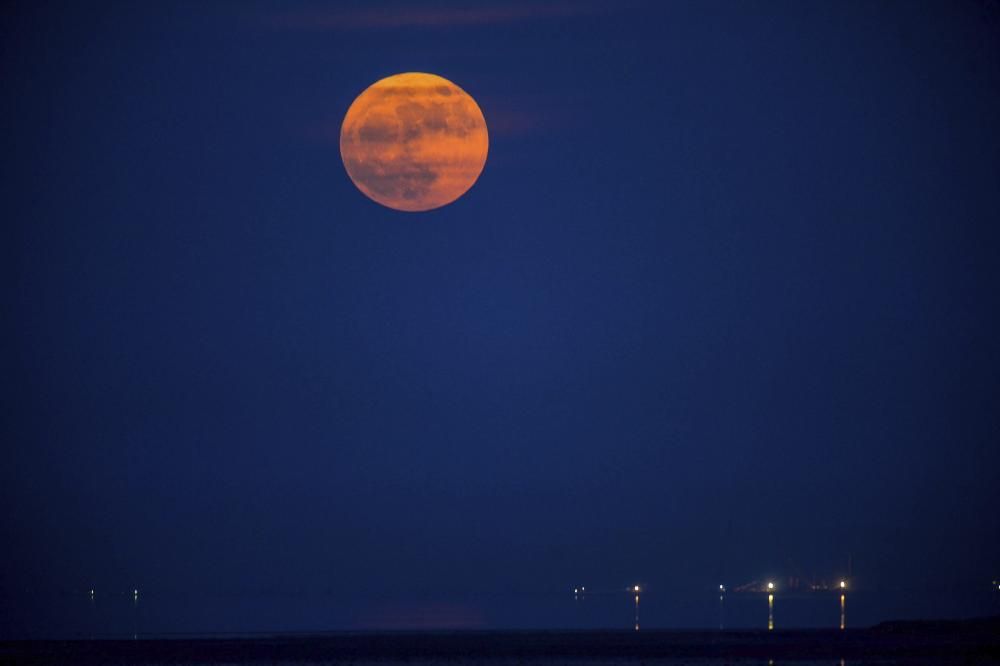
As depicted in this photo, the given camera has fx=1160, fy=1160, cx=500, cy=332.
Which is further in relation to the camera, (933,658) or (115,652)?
(115,652)

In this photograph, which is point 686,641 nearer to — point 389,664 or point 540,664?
point 540,664

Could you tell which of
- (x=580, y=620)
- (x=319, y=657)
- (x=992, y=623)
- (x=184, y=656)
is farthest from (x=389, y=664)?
(x=580, y=620)

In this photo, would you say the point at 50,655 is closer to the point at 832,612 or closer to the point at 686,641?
the point at 686,641

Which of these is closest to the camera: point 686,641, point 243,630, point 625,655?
point 625,655

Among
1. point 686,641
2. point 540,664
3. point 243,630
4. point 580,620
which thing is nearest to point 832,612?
point 580,620

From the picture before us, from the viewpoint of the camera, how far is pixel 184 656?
178 feet

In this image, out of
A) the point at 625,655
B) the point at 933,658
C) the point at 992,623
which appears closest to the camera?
the point at 933,658

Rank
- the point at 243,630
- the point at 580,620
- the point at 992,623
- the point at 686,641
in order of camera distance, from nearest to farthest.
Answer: the point at 686,641, the point at 992,623, the point at 243,630, the point at 580,620

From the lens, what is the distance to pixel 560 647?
54438 millimetres

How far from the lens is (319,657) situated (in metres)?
53.1

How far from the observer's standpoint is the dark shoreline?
2013 inches

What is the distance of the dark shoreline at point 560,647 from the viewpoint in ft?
168

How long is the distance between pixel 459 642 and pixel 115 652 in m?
16.7

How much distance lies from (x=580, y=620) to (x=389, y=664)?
6901 cm
